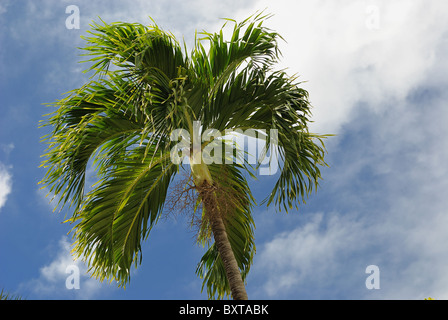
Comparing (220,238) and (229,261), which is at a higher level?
(220,238)

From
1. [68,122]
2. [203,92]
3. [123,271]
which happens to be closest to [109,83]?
[68,122]

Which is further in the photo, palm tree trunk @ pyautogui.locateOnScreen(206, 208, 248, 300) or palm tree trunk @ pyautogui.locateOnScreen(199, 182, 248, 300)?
palm tree trunk @ pyautogui.locateOnScreen(199, 182, 248, 300)

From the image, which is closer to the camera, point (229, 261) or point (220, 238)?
point (229, 261)

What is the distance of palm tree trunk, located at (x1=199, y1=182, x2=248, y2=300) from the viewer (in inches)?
325

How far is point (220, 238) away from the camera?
854cm

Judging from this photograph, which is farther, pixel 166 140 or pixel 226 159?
pixel 226 159

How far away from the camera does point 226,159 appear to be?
1009cm

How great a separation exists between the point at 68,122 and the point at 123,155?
118 centimetres

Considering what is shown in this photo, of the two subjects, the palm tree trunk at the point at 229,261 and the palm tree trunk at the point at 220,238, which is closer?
the palm tree trunk at the point at 229,261

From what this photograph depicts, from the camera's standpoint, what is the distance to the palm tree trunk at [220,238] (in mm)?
8250
